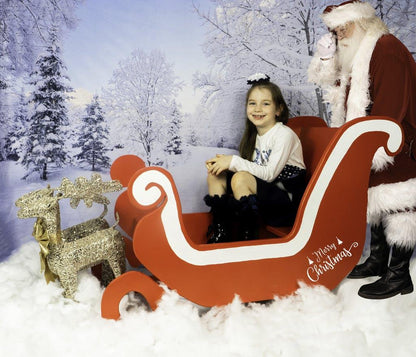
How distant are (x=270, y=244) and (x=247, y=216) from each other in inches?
5.4

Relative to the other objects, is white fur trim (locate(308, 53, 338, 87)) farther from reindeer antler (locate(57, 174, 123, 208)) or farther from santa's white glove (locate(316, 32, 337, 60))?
reindeer antler (locate(57, 174, 123, 208))

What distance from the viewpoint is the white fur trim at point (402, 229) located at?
1.32 m

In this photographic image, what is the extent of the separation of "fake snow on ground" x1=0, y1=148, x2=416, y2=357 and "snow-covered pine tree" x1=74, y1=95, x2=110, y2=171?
0.60 metres

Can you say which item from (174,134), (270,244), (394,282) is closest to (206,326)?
(270,244)

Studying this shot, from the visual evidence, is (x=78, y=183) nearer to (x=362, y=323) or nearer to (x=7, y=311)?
(x=7, y=311)

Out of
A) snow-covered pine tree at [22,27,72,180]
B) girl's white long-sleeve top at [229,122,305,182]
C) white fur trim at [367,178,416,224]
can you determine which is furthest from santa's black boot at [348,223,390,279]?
snow-covered pine tree at [22,27,72,180]

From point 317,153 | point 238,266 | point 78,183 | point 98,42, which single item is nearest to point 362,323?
point 238,266

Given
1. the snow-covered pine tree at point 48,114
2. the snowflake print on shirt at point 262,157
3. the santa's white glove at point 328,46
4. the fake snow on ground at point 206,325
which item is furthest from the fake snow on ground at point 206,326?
the santa's white glove at point 328,46

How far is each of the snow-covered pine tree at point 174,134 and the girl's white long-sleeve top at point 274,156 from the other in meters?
0.46

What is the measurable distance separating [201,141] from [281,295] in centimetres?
86

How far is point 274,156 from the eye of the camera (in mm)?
1449

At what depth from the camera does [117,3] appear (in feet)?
5.76

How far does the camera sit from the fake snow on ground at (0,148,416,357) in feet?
3.51

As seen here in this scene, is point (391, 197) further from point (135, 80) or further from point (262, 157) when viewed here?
point (135, 80)
